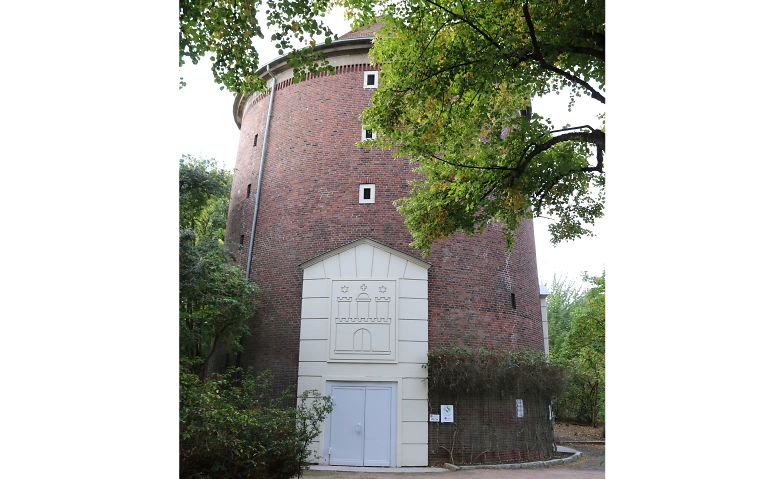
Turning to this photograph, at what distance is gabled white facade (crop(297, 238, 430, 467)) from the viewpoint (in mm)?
14742

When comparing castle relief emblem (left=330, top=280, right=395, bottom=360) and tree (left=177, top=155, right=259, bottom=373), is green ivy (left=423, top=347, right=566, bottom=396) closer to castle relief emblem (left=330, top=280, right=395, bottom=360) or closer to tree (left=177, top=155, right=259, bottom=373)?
castle relief emblem (left=330, top=280, right=395, bottom=360)

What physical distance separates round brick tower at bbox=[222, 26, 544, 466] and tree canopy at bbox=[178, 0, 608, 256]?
527 cm

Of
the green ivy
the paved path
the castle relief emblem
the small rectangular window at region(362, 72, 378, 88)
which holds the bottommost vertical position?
the paved path

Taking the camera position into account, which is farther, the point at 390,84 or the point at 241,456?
the point at 390,84

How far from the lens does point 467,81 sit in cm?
881

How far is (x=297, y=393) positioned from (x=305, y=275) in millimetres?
3030

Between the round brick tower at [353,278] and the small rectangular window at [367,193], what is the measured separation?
0.03 m

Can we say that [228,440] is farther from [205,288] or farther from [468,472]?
[468,472]

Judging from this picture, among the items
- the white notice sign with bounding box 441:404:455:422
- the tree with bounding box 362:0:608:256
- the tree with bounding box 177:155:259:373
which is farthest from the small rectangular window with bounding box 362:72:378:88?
the white notice sign with bounding box 441:404:455:422

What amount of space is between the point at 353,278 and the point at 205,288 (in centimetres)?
367

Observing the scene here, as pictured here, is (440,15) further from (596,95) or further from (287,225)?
(287,225)

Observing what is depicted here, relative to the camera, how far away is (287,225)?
1719 centimetres
